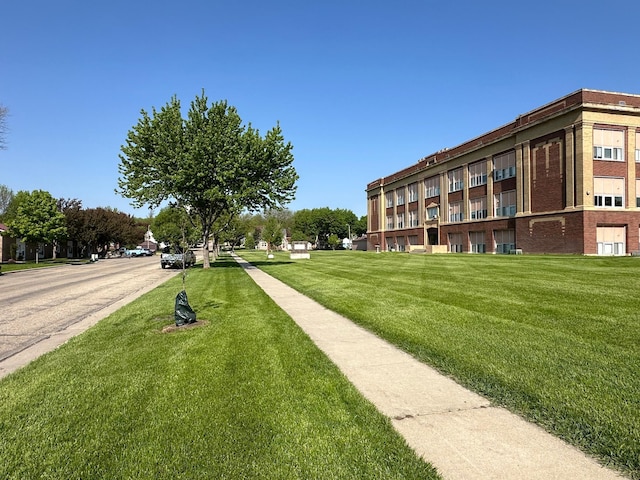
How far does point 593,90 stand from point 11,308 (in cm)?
4375

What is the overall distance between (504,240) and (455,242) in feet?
33.2

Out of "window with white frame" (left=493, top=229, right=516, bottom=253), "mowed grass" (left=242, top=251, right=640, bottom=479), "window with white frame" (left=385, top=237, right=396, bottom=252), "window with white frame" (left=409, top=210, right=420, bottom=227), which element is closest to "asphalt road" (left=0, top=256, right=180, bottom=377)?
"mowed grass" (left=242, top=251, right=640, bottom=479)

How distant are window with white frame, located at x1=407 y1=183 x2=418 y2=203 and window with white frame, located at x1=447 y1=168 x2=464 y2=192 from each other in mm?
10307

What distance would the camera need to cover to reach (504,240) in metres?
46.1

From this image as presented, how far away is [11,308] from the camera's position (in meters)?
12.6

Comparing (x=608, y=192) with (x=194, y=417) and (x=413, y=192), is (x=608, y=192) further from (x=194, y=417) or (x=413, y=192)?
(x=194, y=417)

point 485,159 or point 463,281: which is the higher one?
point 485,159

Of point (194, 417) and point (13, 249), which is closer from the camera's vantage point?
point (194, 417)

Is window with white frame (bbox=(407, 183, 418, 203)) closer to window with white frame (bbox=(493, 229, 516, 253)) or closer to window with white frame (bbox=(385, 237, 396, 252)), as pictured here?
window with white frame (bbox=(385, 237, 396, 252))

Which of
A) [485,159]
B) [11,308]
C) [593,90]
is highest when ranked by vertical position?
[593,90]

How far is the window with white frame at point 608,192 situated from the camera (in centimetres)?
3609

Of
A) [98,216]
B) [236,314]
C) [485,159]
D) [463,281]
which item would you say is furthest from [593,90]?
[98,216]

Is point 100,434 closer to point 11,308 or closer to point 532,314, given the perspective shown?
point 532,314

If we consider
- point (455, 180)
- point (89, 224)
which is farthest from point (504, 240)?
point (89, 224)
